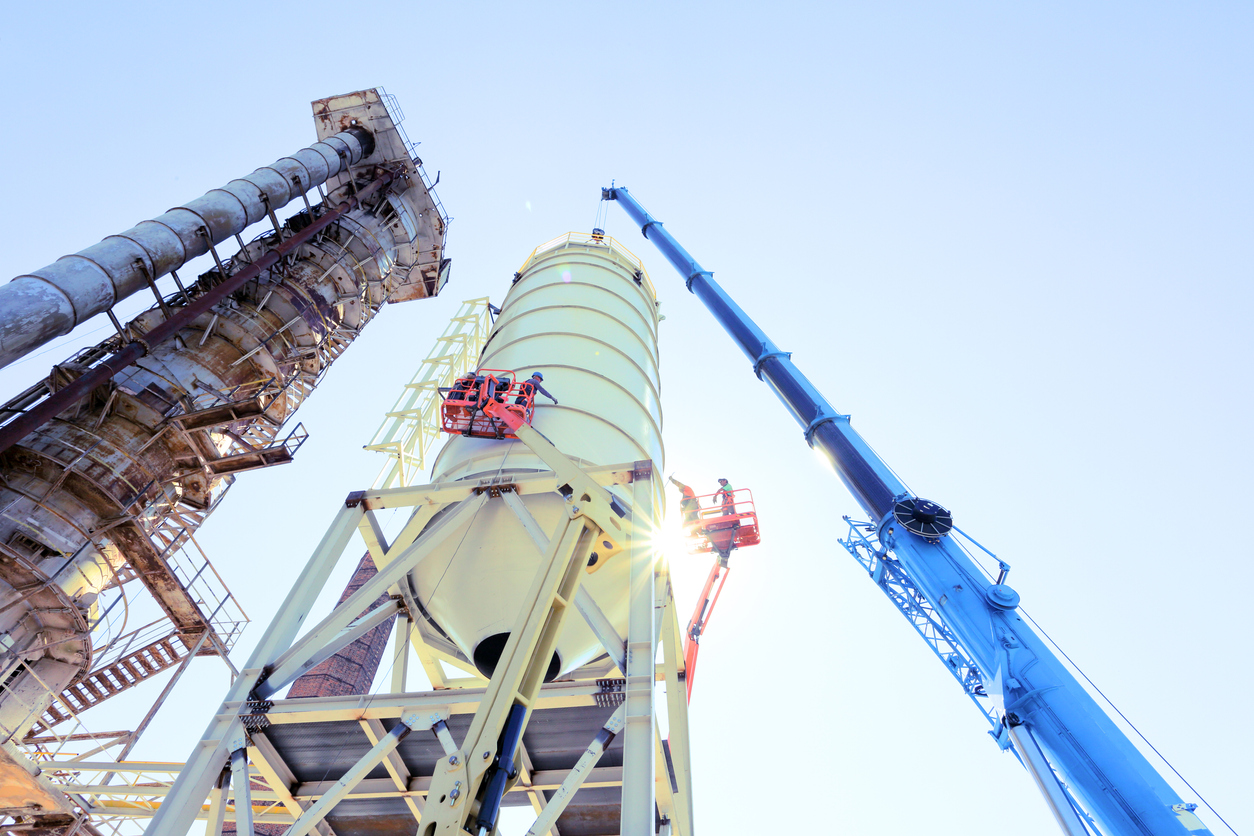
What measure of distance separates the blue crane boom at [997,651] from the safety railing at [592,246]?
488cm

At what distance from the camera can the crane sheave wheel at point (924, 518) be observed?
12.3 meters

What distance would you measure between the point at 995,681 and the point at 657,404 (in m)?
6.20

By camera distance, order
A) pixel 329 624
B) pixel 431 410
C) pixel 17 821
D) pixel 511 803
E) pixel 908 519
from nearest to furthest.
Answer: pixel 329 624
pixel 511 803
pixel 17 821
pixel 908 519
pixel 431 410

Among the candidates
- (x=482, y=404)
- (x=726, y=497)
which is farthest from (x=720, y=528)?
(x=482, y=404)

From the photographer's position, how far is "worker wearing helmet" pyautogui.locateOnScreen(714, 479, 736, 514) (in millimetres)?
16797

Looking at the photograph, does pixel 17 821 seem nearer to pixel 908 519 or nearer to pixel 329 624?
pixel 329 624

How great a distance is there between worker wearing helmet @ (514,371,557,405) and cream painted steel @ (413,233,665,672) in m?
0.21

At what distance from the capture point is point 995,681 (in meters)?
10.2

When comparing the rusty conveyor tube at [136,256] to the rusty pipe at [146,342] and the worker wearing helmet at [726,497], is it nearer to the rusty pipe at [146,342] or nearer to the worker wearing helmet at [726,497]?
the rusty pipe at [146,342]

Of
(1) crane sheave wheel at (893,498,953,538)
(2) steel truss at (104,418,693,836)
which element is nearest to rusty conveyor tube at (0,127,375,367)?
(2) steel truss at (104,418,693,836)

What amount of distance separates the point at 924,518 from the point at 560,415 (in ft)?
24.5

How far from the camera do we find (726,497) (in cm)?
1694

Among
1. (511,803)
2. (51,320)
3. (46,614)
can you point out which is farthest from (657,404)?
(46,614)

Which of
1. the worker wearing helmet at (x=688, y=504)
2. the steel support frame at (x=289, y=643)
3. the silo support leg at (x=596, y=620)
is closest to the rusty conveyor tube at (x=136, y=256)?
the steel support frame at (x=289, y=643)
